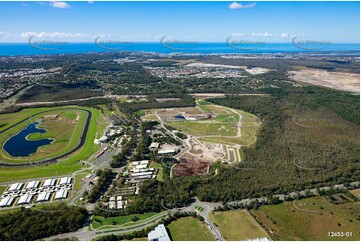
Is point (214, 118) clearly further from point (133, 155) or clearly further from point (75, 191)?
point (75, 191)

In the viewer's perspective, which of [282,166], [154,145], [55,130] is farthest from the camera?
[55,130]

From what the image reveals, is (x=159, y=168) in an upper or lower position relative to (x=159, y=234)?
lower

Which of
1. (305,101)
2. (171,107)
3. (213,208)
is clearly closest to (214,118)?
(171,107)

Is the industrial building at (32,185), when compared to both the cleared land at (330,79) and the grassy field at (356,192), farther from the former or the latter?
the cleared land at (330,79)

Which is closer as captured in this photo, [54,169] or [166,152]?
[54,169]

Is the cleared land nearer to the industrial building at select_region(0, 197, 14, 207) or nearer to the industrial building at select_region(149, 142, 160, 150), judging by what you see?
the industrial building at select_region(149, 142, 160, 150)

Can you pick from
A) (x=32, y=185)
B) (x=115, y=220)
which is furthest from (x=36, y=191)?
(x=115, y=220)

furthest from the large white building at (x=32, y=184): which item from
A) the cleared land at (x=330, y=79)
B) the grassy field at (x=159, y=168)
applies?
the cleared land at (x=330, y=79)

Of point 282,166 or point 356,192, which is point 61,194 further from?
point 356,192

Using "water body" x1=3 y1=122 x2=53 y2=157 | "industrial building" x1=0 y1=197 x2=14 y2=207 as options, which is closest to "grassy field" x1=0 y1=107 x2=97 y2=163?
"water body" x1=3 y1=122 x2=53 y2=157
